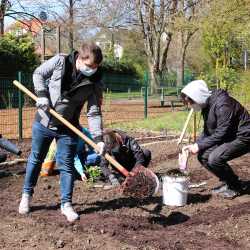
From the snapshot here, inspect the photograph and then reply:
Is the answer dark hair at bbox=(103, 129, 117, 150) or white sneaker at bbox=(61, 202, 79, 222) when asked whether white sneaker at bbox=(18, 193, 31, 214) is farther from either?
dark hair at bbox=(103, 129, 117, 150)

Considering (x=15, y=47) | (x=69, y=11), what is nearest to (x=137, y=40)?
(x=69, y=11)

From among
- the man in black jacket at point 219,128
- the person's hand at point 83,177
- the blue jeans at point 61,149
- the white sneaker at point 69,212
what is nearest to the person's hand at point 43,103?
the blue jeans at point 61,149

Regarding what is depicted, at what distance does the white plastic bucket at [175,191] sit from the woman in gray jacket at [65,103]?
956 mm

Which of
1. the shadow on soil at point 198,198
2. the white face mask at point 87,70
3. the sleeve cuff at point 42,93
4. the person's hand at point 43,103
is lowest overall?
the shadow on soil at point 198,198

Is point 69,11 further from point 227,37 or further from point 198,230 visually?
point 198,230

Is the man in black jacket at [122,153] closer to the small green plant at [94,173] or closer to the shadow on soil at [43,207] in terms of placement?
the small green plant at [94,173]

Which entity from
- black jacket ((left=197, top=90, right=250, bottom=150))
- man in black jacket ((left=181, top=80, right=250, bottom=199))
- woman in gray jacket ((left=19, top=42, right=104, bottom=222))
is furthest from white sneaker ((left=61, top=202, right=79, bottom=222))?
black jacket ((left=197, top=90, right=250, bottom=150))

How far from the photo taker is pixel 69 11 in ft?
111

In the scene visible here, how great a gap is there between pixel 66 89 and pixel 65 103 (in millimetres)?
135

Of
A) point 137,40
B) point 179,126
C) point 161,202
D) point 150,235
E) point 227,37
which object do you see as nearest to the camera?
point 150,235

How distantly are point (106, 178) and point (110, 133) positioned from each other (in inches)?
25.4

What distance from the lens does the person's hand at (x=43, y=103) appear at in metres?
4.50

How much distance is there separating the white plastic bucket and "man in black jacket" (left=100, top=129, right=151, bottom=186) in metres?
0.81

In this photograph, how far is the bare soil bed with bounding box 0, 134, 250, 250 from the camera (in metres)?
4.07
